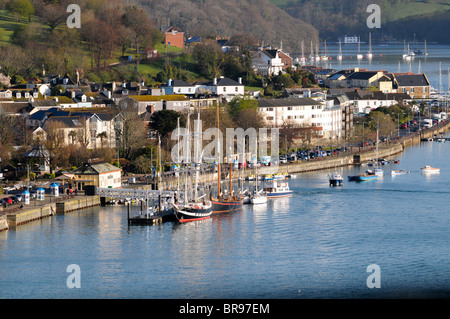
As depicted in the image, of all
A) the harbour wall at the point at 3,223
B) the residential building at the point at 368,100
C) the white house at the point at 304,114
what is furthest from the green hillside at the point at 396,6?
the harbour wall at the point at 3,223

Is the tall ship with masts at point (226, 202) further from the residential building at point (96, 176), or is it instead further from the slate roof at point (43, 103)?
the slate roof at point (43, 103)

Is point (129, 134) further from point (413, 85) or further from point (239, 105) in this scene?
point (413, 85)

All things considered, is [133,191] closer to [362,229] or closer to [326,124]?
[362,229]

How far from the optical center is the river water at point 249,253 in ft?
64.1

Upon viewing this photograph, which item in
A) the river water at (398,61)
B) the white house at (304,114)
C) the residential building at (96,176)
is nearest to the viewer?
the residential building at (96,176)

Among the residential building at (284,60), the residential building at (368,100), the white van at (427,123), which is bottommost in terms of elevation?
the white van at (427,123)

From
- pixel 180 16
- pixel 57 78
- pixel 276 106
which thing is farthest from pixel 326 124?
pixel 180 16

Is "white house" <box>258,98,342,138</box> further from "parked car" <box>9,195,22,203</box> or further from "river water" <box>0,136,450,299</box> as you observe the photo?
"parked car" <box>9,195,22,203</box>

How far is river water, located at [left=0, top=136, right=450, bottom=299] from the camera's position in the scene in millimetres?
19531

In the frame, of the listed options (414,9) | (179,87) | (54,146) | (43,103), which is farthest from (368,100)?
(414,9)

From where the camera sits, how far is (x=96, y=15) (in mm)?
56656

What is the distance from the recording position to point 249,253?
22281 mm

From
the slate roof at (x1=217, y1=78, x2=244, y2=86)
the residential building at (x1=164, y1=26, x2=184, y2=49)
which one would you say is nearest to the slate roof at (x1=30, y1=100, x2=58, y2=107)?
the slate roof at (x1=217, y1=78, x2=244, y2=86)

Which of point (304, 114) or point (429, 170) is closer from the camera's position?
point (429, 170)
